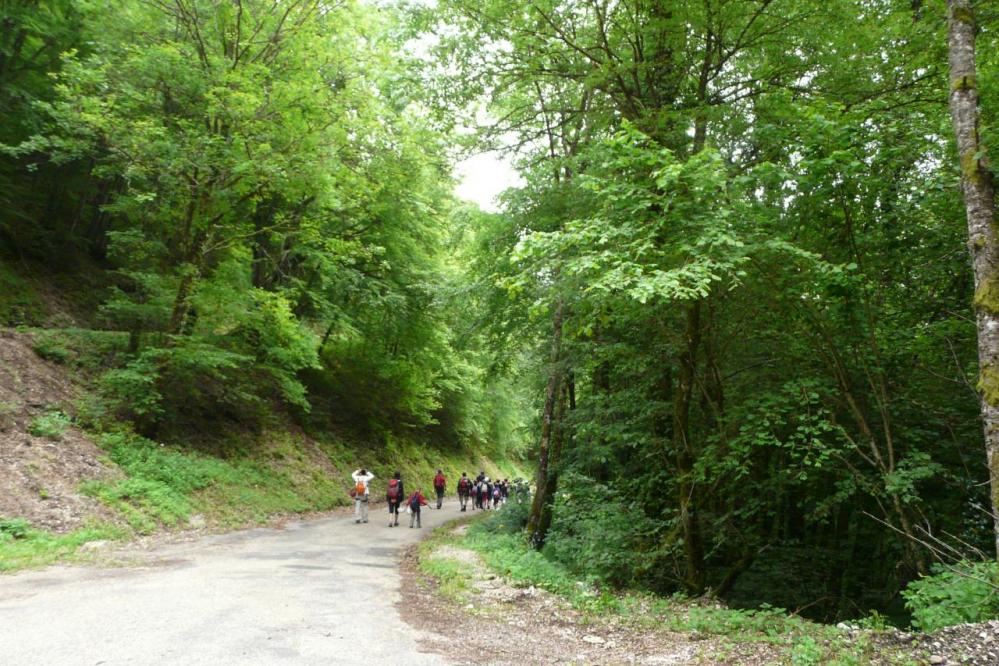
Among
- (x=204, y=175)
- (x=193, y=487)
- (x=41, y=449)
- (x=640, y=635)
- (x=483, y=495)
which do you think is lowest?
(x=483, y=495)

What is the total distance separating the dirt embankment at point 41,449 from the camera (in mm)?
9984

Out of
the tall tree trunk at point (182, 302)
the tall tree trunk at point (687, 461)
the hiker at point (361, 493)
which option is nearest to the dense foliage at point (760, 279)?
the tall tree trunk at point (687, 461)

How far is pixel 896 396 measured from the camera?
26.0 feet

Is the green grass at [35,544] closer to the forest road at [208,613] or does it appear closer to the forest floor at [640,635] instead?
the forest road at [208,613]

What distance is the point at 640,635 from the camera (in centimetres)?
642

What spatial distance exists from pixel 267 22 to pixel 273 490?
520 inches

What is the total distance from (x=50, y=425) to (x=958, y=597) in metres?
15.2

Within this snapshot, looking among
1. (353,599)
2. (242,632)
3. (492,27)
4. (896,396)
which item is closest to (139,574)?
(353,599)

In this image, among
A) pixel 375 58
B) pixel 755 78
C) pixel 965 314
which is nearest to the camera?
pixel 965 314

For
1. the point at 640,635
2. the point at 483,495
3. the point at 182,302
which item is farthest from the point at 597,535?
the point at 483,495

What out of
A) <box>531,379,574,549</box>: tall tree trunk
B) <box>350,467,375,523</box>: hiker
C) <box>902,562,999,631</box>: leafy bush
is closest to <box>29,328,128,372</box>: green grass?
<box>350,467,375,523</box>: hiker

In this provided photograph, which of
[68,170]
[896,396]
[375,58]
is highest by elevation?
[375,58]

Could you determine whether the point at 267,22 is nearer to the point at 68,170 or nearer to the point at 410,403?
the point at 68,170

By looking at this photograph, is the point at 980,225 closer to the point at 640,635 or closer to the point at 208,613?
the point at 640,635
